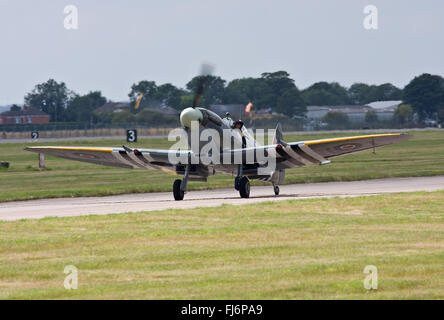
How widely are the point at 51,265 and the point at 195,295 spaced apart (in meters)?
3.77

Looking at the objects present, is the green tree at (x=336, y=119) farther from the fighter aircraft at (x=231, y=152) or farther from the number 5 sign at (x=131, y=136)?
the fighter aircraft at (x=231, y=152)

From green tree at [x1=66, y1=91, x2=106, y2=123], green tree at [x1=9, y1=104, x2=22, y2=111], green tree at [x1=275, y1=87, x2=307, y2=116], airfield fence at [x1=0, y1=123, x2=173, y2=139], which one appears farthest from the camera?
green tree at [x1=9, y1=104, x2=22, y2=111]

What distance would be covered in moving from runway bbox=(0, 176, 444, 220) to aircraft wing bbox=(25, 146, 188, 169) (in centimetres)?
134

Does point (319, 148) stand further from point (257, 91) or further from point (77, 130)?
point (257, 91)

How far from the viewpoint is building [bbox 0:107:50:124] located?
158913 millimetres

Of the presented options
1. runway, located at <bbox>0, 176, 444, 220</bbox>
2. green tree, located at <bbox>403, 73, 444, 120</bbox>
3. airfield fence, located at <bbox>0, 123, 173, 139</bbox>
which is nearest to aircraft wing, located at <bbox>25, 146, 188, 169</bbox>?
runway, located at <bbox>0, 176, 444, 220</bbox>

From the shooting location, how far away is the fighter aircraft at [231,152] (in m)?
27.9

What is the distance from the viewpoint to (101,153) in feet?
102

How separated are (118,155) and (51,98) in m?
138

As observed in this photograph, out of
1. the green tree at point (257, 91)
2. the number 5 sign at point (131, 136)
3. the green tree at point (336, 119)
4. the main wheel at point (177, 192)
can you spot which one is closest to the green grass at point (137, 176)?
the main wheel at point (177, 192)

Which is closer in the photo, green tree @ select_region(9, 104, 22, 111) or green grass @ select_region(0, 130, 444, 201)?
green grass @ select_region(0, 130, 444, 201)

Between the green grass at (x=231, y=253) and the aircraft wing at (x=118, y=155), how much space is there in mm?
6910

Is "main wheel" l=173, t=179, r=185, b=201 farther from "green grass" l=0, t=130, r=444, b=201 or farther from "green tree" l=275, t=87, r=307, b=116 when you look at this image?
"green tree" l=275, t=87, r=307, b=116
